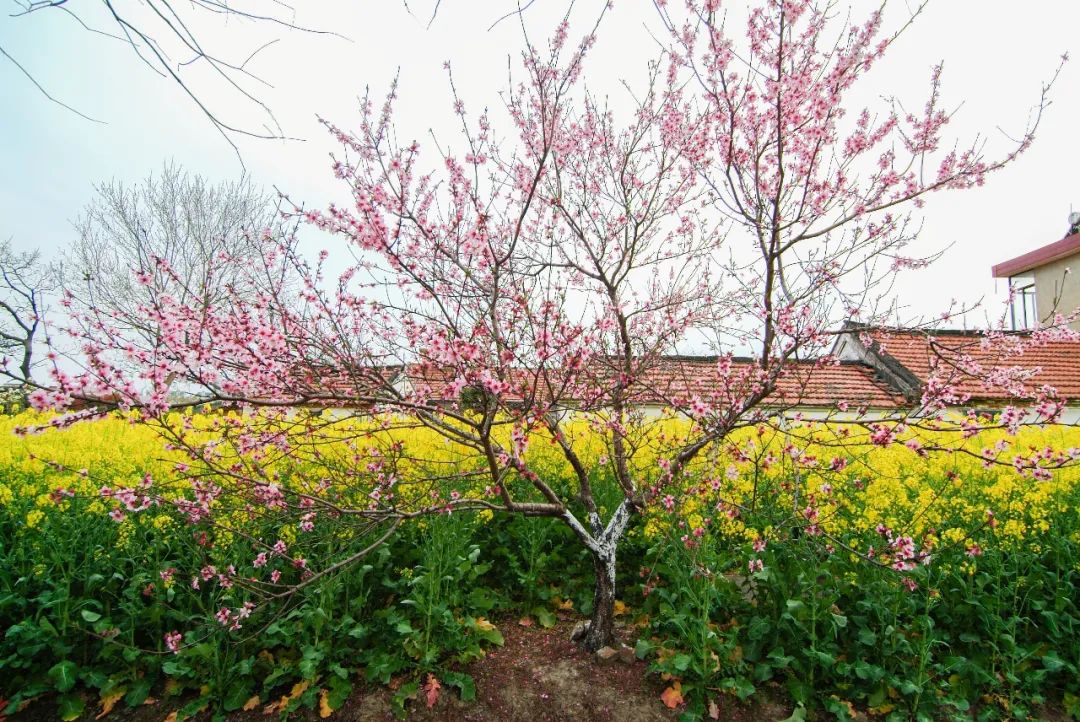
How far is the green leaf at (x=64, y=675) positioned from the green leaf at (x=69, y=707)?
0.17 feet

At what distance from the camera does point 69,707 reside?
3.27 metres

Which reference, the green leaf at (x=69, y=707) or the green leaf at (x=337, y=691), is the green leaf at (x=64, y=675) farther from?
the green leaf at (x=337, y=691)

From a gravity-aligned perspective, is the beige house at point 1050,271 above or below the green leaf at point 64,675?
above

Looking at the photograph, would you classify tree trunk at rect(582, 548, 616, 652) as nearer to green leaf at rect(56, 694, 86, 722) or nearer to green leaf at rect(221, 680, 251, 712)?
green leaf at rect(221, 680, 251, 712)

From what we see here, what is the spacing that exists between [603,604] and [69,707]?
311cm

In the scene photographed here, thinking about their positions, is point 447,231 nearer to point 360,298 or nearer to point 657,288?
point 360,298

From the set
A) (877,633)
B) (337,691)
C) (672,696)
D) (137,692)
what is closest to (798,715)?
(672,696)

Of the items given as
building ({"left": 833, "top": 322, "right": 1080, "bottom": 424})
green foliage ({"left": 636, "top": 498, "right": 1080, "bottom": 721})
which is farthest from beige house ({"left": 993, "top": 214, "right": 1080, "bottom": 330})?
green foliage ({"left": 636, "top": 498, "right": 1080, "bottom": 721})

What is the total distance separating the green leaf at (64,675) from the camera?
3.29 meters

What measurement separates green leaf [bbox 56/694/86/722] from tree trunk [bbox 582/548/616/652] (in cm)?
295

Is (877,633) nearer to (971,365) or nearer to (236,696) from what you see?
(971,365)

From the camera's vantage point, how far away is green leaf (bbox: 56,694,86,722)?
3258 millimetres

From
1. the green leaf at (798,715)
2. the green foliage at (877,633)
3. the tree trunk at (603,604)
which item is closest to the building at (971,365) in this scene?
the green foliage at (877,633)

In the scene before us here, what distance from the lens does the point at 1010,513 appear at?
4008 millimetres
